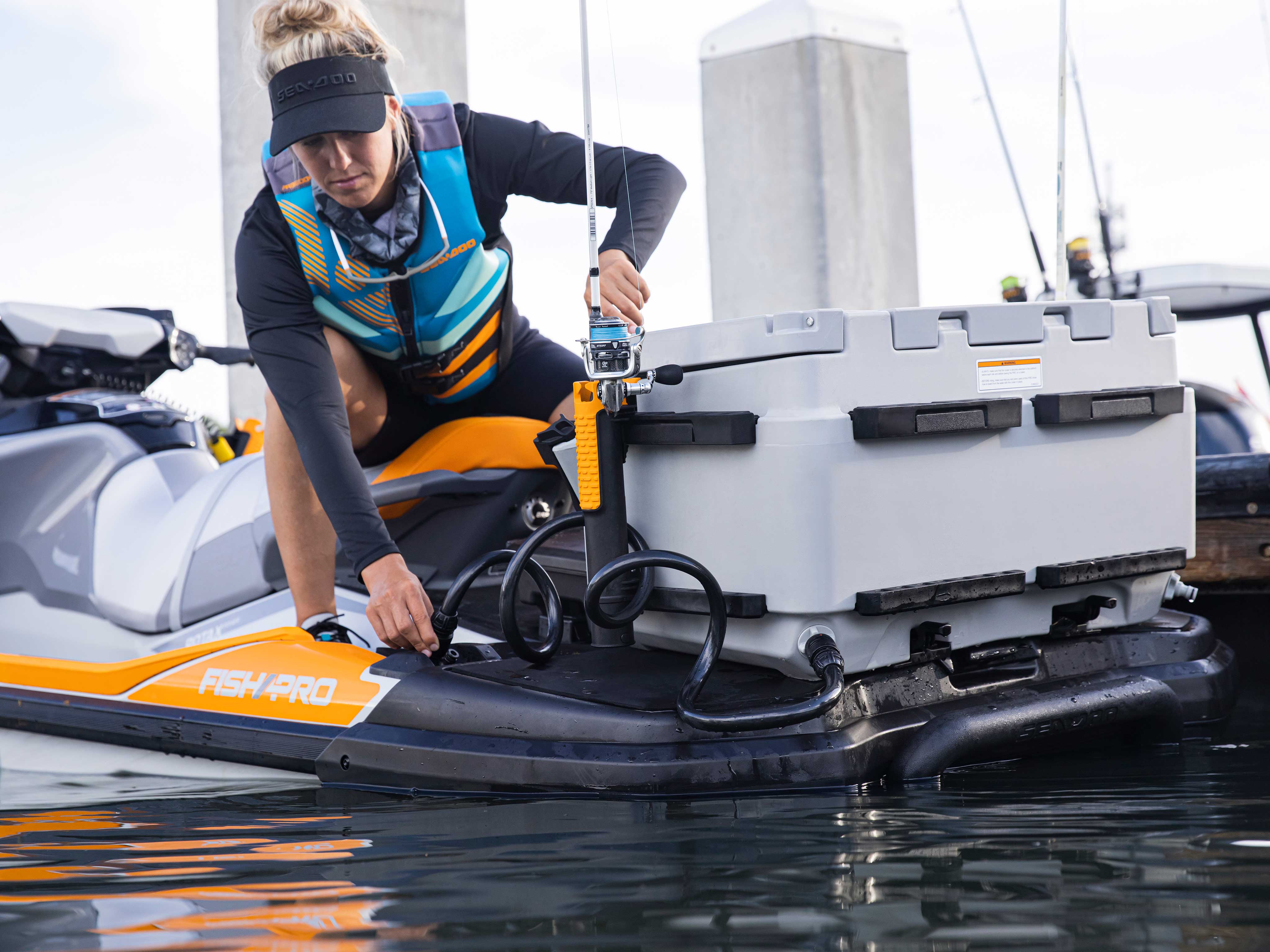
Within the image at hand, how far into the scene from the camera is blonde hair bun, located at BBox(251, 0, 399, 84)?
1.50m

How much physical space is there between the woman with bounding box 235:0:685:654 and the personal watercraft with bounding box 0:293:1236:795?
13 centimetres

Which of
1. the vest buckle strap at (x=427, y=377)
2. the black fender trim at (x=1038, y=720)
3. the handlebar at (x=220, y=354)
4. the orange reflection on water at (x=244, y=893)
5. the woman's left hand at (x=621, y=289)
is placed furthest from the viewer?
the handlebar at (x=220, y=354)

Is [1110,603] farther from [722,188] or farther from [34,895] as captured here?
[722,188]

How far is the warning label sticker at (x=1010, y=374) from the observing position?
50.7 inches

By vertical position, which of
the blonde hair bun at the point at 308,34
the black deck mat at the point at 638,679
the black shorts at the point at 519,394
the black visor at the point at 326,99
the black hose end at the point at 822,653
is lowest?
the black deck mat at the point at 638,679

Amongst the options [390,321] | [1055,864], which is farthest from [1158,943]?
[390,321]

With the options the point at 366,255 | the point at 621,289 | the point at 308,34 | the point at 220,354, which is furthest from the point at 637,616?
the point at 220,354

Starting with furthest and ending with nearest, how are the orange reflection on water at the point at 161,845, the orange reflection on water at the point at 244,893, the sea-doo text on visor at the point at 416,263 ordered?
the sea-doo text on visor at the point at 416,263 → the orange reflection on water at the point at 161,845 → the orange reflection on water at the point at 244,893

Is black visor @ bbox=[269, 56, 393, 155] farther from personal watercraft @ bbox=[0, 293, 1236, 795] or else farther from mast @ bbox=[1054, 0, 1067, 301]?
mast @ bbox=[1054, 0, 1067, 301]

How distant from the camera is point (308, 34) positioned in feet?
4.94

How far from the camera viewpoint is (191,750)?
1.62 m

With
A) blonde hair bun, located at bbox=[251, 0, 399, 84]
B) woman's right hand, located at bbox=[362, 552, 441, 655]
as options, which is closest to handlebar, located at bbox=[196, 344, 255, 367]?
blonde hair bun, located at bbox=[251, 0, 399, 84]

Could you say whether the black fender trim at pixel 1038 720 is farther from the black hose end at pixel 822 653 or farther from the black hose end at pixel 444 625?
the black hose end at pixel 444 625

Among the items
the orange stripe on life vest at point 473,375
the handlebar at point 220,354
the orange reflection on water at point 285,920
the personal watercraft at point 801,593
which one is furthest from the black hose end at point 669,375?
the handlebar at point 220,354
